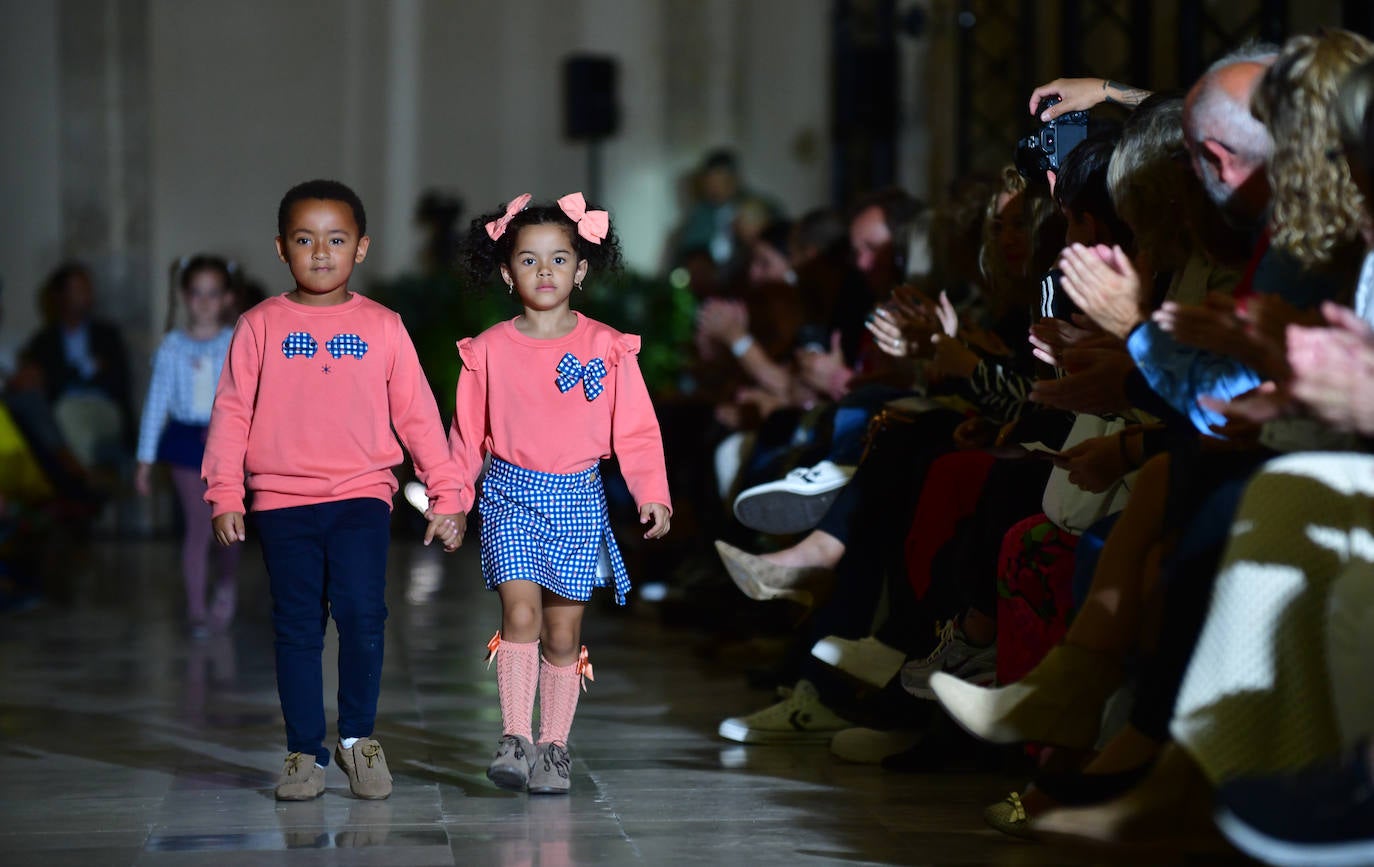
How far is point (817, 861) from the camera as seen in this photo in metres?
2.74

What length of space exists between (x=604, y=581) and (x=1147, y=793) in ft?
4.66

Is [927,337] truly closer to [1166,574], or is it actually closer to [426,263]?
[1166,574]

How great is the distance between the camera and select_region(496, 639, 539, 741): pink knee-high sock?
3252 mm

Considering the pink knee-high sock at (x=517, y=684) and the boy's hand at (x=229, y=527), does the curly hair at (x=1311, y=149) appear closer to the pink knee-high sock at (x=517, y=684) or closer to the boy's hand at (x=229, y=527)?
the pink knee-high sock at (x=517, y=684)

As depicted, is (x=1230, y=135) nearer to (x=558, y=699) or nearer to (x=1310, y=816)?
(x=1310, y=816)

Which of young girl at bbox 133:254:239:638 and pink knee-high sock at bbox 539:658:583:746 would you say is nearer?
pink knee-high sock at bbox 539:658:583:746

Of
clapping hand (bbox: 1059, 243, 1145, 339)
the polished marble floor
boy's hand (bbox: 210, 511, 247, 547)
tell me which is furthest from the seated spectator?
clapping hand (bbox: 1059, 243, 1145, 339)

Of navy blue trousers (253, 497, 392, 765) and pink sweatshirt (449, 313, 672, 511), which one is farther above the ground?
pink sweatshirt (449, 313, 672, 511)

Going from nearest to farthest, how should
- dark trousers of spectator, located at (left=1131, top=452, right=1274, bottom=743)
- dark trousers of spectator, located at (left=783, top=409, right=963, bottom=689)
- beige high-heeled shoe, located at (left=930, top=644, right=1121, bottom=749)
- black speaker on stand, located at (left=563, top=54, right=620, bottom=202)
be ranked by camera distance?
dark trousers of spectator, located at (left=1131, top=452, right=1274, bottom=743) < beige high-heeled shoe, located at (left=930, top=644, right=1121, bottom=749) < dark trousers of spectator, located at (left=783, top=409, right=963, bottom=689) < black speaker on stand, located at (left=563, top=54, right=620, bottom=202)

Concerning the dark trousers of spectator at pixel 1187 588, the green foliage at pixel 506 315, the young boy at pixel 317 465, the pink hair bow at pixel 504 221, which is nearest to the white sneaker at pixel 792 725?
the young boy at pixel 317 465

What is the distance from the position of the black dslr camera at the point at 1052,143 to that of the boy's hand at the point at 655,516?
0.92m

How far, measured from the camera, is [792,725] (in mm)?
3748

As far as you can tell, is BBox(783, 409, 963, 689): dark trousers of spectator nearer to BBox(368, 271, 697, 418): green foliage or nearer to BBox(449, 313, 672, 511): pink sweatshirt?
BBox(449, 313, 672, 511): pink sweatshirt

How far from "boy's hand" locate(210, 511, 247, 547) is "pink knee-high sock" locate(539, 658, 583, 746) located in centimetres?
61
